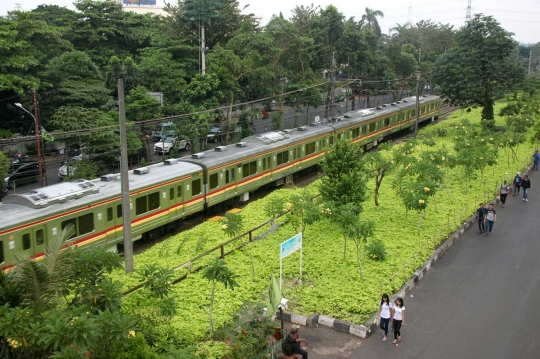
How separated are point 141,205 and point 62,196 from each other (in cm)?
288

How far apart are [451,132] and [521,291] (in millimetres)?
25132

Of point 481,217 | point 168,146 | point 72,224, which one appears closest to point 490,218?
point 481,217

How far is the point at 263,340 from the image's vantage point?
31.5ft

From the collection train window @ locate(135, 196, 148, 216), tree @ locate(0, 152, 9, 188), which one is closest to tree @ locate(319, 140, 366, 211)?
train window @ locate(135, 196, 148, 216)

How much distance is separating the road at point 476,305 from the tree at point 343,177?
3394 mm

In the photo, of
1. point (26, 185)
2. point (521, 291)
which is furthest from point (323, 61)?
point (521, 291)

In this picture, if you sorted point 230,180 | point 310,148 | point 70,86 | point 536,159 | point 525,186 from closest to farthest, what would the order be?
point 525,186, point 230,180, point 536,159, point 310,148, point 70,86

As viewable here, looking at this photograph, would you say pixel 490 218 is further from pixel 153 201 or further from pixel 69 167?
pixel 69 167

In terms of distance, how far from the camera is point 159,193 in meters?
17.3

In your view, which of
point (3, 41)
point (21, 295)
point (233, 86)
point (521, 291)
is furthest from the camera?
point (233, 86)

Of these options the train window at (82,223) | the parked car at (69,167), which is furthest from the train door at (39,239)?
the parked car at (69,167)

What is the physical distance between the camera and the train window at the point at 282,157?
24.5 meters

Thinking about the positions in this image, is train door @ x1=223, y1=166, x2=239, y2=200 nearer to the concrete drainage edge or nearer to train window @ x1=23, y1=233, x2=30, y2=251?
train window @ x1=23, y1=233, x2=30, y2=251

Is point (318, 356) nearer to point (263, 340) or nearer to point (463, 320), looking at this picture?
point (263, 340)
